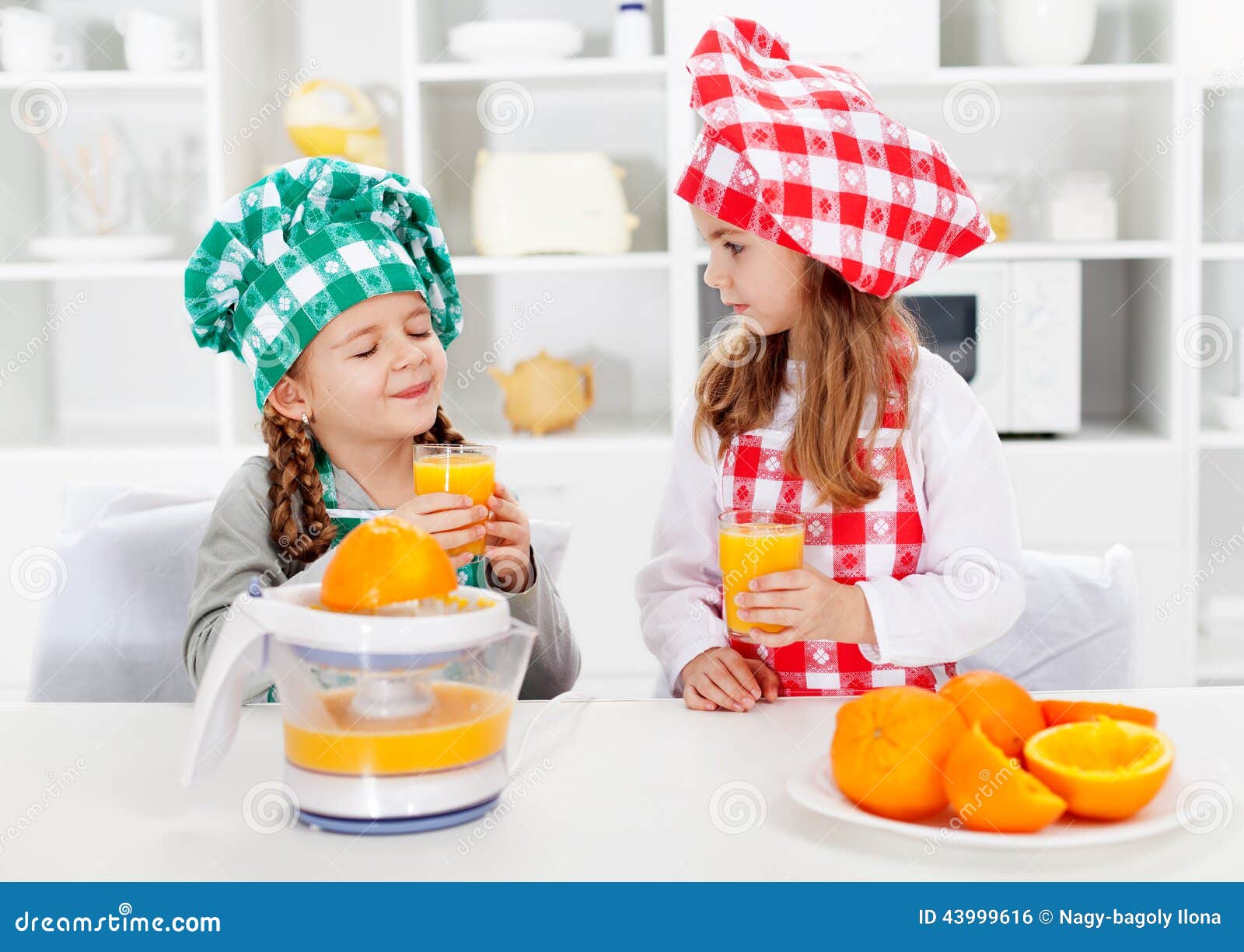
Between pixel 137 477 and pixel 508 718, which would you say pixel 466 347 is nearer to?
pixel 137 477

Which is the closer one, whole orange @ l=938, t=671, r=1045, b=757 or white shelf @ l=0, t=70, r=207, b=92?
whole orange @ l=938, t=671, r=1045, b=757

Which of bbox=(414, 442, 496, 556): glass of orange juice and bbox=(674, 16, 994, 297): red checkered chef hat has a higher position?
bbox=(674, 16, 994, 297): red checkered chef hat

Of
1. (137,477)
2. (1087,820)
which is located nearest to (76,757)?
(1087,820)

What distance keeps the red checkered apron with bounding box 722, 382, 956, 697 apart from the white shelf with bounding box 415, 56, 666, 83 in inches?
64.1

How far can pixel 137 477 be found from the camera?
114 inches

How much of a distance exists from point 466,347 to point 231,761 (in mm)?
2387

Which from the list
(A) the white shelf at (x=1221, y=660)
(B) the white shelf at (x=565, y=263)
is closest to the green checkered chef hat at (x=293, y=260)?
(B) the white shelf at (x=565, y=263)

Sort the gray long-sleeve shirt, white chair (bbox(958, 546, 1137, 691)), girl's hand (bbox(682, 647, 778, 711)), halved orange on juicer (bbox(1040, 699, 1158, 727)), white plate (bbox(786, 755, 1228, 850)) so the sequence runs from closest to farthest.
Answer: white plate (bbox(786, 755, 1228, 850)), halved orange on juicer (bbox(1040, 699, 1158, 727)), girl's hand (bbox(682, 647, 778, 711)), the gray long-sleeve shirt, white chair (bbox(958, 546, 1137, 691))

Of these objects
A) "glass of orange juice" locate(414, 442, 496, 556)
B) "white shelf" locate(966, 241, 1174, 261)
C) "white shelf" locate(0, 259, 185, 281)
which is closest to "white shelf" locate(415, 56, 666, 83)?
A: "white shelf" locate(0, 259, 185, 281)

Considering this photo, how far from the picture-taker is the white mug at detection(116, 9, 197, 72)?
2.92 m

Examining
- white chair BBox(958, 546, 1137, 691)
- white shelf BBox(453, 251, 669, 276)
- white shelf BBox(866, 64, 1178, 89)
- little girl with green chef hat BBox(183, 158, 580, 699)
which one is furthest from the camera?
white shelf BBox(453, 251, 669, 276)

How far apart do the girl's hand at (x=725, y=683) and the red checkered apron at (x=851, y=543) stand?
16cm

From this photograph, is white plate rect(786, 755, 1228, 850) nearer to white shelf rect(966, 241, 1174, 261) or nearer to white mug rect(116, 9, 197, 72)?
white shelf rect(966, 241, 1174, 261)

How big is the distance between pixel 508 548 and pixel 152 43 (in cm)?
214
